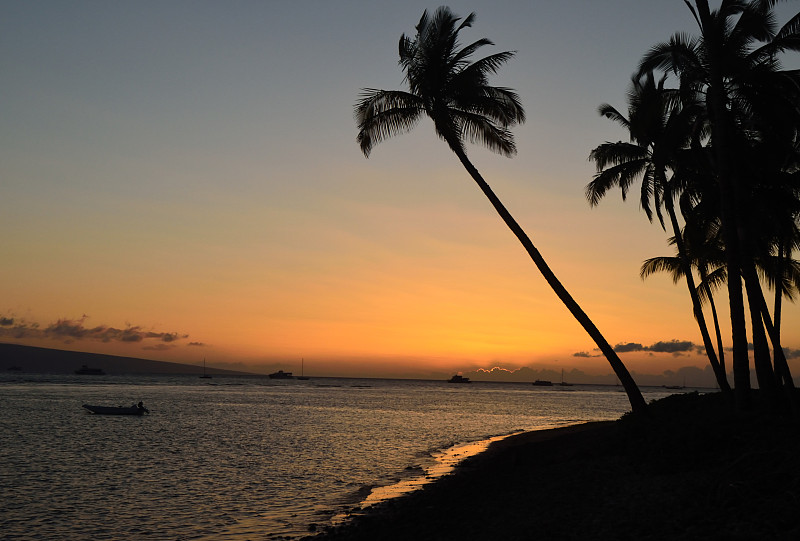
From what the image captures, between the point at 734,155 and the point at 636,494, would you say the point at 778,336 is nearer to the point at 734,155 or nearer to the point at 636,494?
the point at 734,155

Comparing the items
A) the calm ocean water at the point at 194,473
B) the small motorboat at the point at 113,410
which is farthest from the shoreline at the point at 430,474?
the small motorboat at the point at 113,410

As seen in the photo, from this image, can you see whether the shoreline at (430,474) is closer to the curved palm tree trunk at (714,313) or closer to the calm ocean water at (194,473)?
the calm ocean water at (194,473)

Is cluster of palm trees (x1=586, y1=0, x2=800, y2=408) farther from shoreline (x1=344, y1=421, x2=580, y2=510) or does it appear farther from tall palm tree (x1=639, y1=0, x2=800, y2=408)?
shoreline (x1=344, y1=421, x2=580, y2=510)

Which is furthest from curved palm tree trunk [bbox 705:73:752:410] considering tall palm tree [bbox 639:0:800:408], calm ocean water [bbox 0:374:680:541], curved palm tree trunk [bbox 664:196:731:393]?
calm ocean water [bbox 0:374:680:541]

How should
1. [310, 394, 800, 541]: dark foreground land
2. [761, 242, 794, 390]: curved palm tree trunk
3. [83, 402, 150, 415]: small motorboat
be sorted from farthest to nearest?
[83, 402, 150, 415]: small motorboat → [761, 242, 794, 390]: curved palm tree trunk → [310, 394, 800, 541]: dark foreground land

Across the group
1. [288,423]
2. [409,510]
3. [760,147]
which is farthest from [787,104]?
[288,423]

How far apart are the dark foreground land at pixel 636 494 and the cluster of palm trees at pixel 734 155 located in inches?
165

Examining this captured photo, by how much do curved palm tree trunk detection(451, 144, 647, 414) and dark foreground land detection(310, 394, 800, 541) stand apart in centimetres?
189

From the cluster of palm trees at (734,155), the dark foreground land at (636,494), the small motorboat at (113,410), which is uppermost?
the cluster of palm trees at (734,155)

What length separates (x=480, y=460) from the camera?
91.4 feet

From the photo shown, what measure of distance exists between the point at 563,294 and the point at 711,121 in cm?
814

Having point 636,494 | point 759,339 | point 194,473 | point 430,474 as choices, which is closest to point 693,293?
point 759,339

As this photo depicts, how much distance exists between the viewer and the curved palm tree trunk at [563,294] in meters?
21.6

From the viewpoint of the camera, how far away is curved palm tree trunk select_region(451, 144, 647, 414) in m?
21.6
